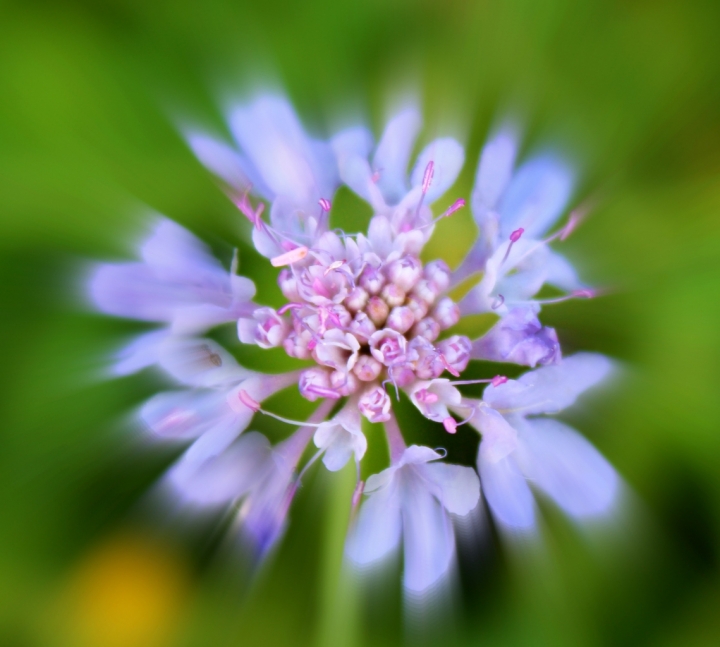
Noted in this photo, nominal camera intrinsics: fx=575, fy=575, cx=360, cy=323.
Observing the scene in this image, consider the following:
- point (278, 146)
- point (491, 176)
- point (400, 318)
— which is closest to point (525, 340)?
point (400, 318)

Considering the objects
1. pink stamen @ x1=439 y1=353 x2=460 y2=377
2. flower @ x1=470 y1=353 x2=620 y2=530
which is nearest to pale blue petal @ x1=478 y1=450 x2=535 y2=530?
flower @ x1=470 y1=353 x2=620 y2=530

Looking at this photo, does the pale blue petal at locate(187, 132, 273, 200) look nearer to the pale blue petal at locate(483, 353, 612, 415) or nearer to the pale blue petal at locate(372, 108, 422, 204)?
the pale blue petal at locate(372, 108, 422, 204)

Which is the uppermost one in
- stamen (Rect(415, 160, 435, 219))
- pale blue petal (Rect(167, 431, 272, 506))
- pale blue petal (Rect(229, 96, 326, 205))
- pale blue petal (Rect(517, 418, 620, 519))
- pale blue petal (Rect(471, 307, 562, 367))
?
stamen (Rect(415, 160, 435, 219))

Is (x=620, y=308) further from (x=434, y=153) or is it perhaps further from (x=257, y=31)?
(x=257, y=31)

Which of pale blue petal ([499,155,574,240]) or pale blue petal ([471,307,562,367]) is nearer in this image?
pale blue petal ([471,307,562,367])

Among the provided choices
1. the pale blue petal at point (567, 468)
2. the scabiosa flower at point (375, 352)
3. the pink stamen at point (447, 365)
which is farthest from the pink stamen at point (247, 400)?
the pale blue petal at point (567, 468)

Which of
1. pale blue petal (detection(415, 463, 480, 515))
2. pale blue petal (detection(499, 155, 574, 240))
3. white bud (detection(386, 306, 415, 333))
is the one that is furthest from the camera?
pale blue petal (detection(499, 155, 574, 240))

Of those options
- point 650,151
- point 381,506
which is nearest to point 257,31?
point 650,151

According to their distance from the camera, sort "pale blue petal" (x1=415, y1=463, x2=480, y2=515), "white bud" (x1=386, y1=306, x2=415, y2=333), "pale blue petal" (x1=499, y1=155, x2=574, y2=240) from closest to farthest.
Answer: "pale blue petal" (x1=415, y1=463, x2=480, y2=515) < "white bud" (x1=386, y1=306, x2=415, y2=333) < "pale blue petal" (x1=499, y1=155, x2=574, y2=240)
